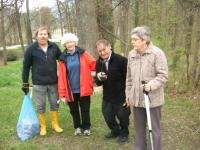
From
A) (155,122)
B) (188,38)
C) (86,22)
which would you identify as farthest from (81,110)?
(188,38)

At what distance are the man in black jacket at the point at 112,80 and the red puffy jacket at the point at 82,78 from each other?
0.84 feet

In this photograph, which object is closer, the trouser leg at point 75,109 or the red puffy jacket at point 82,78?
the red puffy jacket at point 82,78

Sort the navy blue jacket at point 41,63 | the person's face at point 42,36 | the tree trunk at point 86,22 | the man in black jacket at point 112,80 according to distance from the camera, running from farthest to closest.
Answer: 1. the tree trunk at point 86,22
2. the navy blue jacket at point 41,63
3. the person's face at point 42,36
4. the man in black jacket at point 112,80

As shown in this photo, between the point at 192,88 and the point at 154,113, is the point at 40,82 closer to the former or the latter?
the point at 154,113

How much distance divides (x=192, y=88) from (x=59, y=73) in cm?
489

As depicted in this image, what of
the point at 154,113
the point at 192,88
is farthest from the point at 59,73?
the point at 192,88

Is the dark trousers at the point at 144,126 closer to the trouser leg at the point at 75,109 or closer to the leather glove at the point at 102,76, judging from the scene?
the leather glove at the point at 102,76

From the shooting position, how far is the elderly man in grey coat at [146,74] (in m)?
4.40

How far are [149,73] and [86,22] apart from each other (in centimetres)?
494

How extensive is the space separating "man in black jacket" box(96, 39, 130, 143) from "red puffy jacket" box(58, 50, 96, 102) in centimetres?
25

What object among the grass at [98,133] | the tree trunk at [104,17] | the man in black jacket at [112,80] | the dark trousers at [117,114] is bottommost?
the grass at [98,133]

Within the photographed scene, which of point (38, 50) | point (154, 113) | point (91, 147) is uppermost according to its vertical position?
point (38, 50)

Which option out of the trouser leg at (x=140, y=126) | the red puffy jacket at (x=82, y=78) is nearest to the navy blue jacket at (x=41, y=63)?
the red puffy jacket at (x=82, y=78)

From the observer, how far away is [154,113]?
461 cm
